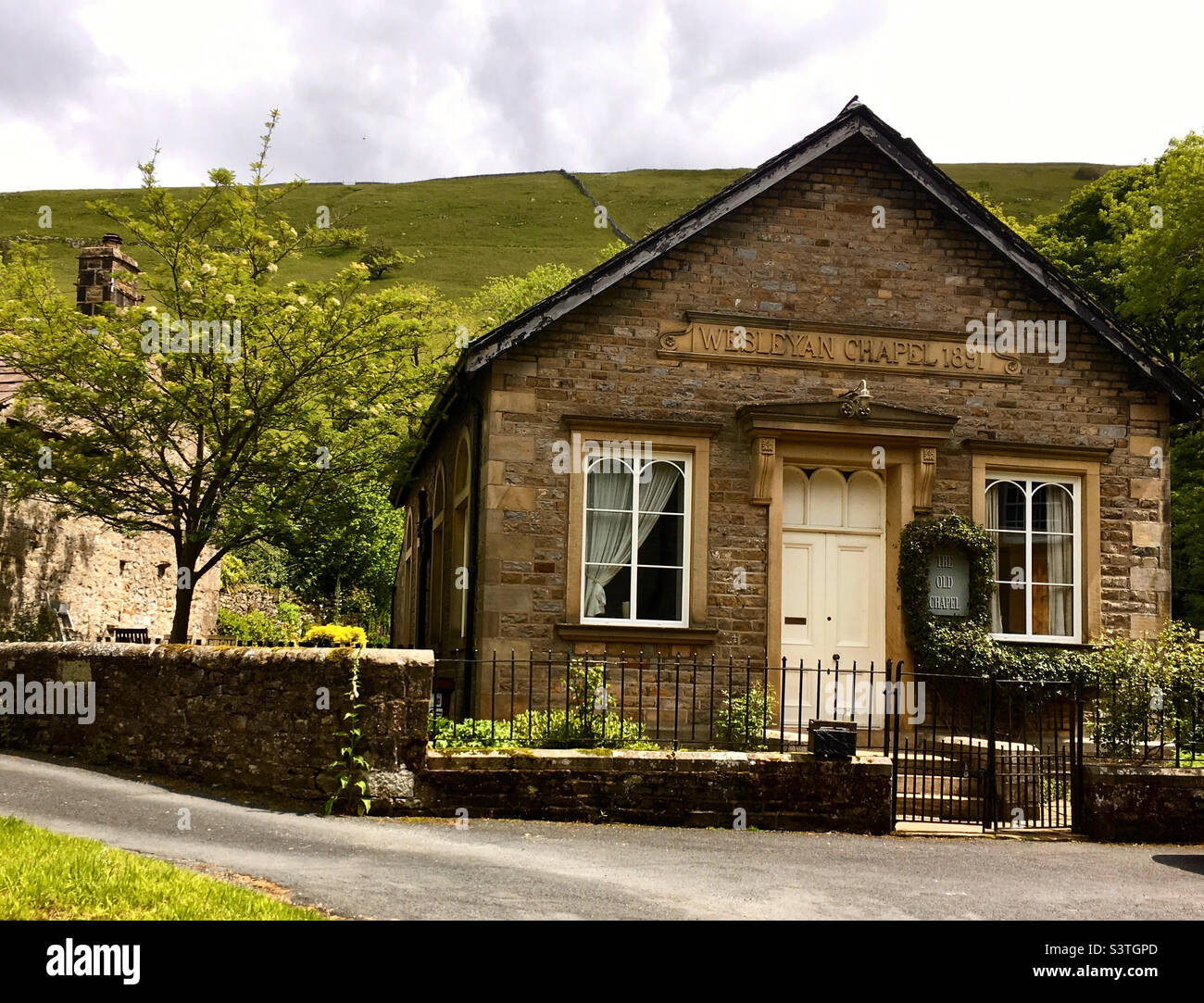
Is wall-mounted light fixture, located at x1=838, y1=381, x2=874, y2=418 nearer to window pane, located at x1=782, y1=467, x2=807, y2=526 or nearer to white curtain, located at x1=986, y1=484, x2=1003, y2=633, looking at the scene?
window pane, located at x1=782, y1=467, x2=807, y2=526

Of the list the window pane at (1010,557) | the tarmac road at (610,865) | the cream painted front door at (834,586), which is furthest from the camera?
the window pane at (1010,557)

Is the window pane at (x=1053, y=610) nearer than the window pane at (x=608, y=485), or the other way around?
the window pane at (x=608, y=485)

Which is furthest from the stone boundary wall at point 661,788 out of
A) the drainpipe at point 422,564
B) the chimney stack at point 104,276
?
the chimney stack at point 104,276

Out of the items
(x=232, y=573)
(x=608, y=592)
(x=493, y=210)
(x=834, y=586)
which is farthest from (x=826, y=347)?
(x=493, y=210)

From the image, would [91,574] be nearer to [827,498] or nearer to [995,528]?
[827,498]

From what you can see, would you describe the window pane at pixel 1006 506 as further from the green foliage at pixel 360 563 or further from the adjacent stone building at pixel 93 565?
the green foliage at pixel 360 563

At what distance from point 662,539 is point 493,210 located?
9810 centimetres

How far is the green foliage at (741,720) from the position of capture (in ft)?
43.2

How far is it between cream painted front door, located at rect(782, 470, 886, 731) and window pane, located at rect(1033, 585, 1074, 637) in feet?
6.43

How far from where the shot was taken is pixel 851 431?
15016 mm

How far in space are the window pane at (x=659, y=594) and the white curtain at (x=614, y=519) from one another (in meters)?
0.33

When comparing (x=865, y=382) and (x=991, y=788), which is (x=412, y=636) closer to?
(x=865, y=382)

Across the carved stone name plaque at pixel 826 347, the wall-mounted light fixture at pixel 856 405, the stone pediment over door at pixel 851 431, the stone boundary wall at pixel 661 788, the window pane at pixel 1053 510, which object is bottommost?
the stone boundary wall at pixel 661 788
